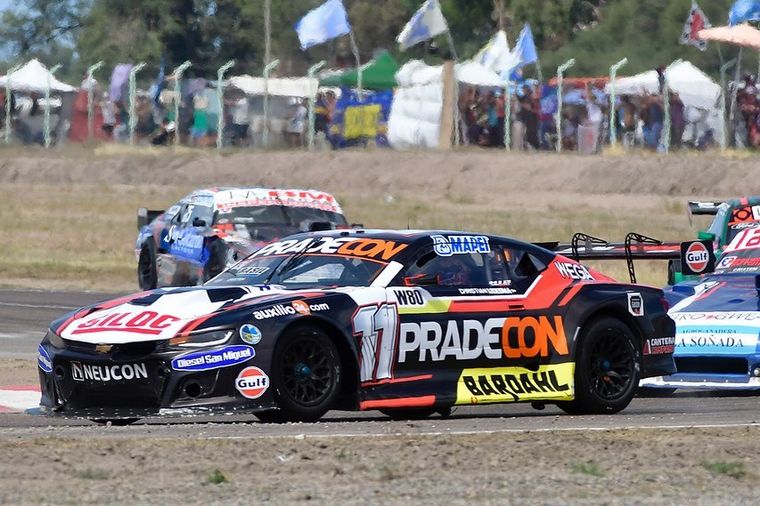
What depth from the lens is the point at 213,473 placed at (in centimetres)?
766

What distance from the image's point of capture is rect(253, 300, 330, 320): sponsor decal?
9.91 m

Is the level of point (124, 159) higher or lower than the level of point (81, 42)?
lower

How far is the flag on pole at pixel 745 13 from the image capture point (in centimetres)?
4091

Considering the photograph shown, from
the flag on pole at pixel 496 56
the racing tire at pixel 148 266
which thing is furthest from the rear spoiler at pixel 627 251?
A: the flag on pole at pixel 496 56

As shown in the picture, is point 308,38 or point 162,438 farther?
point 308,38

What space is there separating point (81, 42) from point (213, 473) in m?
68.3

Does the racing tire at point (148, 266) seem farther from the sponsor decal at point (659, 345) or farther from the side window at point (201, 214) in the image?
the sponsor decal at point (659, 345)

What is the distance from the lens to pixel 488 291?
1103cm

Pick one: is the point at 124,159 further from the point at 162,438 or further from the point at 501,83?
the point at 162,438

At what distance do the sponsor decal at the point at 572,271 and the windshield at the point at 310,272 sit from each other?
142 cm

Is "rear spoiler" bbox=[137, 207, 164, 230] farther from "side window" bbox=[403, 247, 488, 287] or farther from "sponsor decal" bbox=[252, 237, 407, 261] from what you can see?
"side window" bbox=[403, 247, 488, 287]

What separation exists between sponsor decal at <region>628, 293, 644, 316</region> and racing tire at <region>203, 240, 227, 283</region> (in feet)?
28.0

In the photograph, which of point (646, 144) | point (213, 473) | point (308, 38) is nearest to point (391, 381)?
point (213, 473)

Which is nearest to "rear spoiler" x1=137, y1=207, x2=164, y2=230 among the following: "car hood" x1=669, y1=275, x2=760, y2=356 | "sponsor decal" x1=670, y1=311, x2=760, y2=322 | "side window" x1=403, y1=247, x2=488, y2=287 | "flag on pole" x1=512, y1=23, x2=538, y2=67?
"car hood" x1=669, y1=275, x2=760, y2=356
